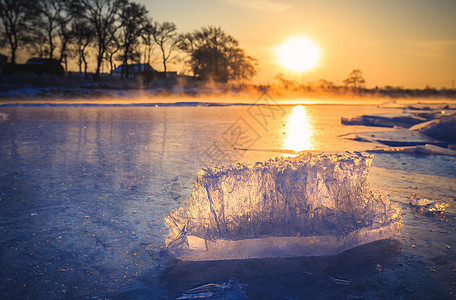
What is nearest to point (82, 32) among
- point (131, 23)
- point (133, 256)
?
point (131, 23)

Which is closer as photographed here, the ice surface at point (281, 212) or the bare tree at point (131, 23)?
the ice surface at point (281, 212)

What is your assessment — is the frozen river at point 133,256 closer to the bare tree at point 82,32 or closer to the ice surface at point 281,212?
the ice surface at point 281,212

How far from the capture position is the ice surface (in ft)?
5.11

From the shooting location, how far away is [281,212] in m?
1.66

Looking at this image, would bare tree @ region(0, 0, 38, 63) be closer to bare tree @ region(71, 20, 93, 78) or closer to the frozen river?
bare tree @ region(71, 20, 93, 78)

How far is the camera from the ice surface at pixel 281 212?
156 cm

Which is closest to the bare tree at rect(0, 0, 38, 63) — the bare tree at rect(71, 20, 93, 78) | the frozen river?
the bare tree at rect(71, 20, 93, 78)

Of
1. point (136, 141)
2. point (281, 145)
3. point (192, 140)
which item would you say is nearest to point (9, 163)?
point (136, 141)

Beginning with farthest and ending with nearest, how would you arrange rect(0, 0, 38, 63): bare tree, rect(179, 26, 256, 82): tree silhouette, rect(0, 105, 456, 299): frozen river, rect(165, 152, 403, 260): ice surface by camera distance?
rect(179, 26, 256, 82): tree silhouette → rect(0, 0, 38, 63): bare tree → rect(165, 152, 403, 260): ice surface → rect(0, 105, 456, 299): frozen river

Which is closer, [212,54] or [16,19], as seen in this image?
[16,19]

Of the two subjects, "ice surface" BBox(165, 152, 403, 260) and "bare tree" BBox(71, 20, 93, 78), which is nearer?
"ice surface" BBox(165, 152, 403, 260)

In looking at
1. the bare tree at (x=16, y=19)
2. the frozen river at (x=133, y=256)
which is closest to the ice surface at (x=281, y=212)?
the frozen river at (x=133, y=256)

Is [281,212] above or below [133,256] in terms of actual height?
above

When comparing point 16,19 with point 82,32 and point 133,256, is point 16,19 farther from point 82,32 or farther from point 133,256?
point 133,256
